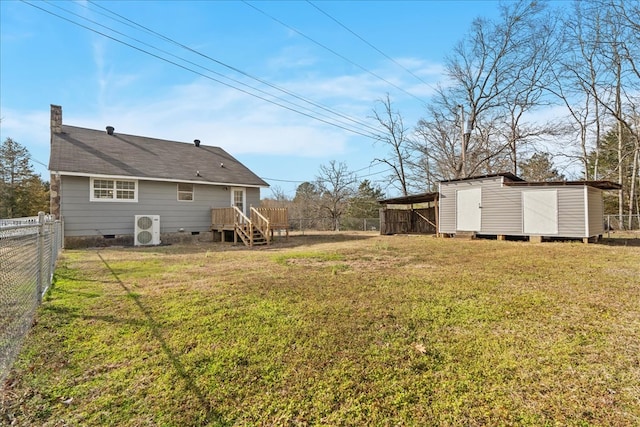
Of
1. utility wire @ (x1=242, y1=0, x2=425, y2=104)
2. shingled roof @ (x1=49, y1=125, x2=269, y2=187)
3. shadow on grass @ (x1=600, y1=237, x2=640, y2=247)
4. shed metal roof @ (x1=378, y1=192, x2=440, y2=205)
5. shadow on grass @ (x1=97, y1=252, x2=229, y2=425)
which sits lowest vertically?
shadow on grass @ (x1=97, y1=252, x2=229, y2=425)

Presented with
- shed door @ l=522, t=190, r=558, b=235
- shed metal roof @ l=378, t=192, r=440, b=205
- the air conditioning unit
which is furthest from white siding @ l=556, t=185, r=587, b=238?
the air conditioning unit

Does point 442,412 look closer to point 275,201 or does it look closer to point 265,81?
point 265,81

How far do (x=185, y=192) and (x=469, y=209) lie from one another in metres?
12.4

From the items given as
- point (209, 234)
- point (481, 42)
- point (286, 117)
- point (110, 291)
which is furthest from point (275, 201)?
point (110, 291)

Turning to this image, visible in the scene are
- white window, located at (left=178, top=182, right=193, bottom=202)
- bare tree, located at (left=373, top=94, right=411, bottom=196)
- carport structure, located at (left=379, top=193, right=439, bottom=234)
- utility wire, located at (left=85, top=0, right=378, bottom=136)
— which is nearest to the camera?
utility wire, located at (left=85, top=0, right=378, bottom=136)

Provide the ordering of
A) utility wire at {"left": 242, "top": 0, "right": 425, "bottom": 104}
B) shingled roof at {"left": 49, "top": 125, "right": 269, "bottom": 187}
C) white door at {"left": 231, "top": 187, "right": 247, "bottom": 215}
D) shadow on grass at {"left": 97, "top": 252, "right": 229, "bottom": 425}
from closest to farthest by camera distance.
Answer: shadow on grass at {"left": 97, "top": 252, "right": 229, "bottom": 425} → utility wire at {"left": 242, "top": 0, "right": 425, "bottom": 104} → shingled roof at {"left": 49, "top": 125, "right": 269, "bottom": 187} → white door at {"left": 231, "top": 187, "right": 247, "bottom": 215}

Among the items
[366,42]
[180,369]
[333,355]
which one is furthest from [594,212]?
[180,369]

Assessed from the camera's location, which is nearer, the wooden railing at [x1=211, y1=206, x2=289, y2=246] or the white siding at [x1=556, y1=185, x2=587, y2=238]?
the white siding at [x1=556, y1=185, x2=587, y2=238]

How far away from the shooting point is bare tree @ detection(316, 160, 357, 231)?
29562mm

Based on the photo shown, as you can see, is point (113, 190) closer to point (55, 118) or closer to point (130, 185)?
point (130, 185)

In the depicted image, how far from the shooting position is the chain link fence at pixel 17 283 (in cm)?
242

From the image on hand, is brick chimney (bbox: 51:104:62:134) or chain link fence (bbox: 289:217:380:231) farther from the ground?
brick chimney (bbox: 51:104:62:134)

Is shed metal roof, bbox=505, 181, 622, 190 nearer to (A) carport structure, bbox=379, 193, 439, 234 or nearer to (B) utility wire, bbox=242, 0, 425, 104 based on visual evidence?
(A) carport structure, bbox=379, 193, 439, 234

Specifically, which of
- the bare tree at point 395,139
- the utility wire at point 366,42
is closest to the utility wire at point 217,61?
the utility wire at point 366,42
